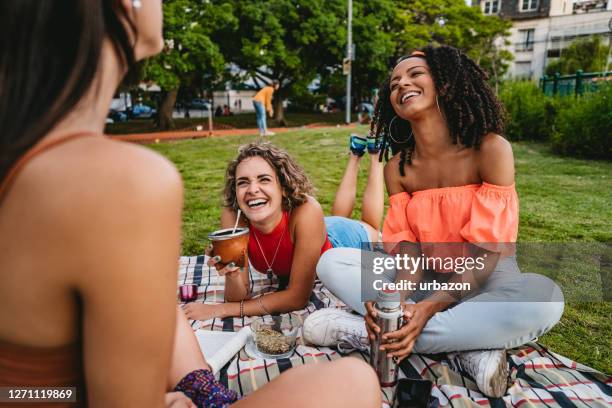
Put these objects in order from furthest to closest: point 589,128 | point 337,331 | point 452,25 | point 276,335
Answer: point 452,25
point 589,128
point 337,331
point 276,335

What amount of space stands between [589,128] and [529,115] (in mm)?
3027

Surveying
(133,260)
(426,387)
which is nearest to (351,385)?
(133,260)

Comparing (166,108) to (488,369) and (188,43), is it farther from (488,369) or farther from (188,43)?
(488,369)

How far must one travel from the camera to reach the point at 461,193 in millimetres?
2742

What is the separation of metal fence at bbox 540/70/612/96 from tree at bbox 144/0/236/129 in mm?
11955

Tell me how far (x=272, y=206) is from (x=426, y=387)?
1.44 meters

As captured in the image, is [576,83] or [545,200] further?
[576,83]

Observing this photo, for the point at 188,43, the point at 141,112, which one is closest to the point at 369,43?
the point at 188,43

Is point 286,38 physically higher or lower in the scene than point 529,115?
higher

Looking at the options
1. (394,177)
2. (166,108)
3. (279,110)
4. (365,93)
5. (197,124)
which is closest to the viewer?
(394,177)

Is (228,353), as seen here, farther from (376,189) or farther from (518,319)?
(376,189)

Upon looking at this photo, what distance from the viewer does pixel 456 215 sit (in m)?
2.73

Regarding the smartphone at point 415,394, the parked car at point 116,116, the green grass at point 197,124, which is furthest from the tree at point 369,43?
the smartphone at point 415,394

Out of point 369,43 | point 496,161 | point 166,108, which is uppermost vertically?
point 369,43
